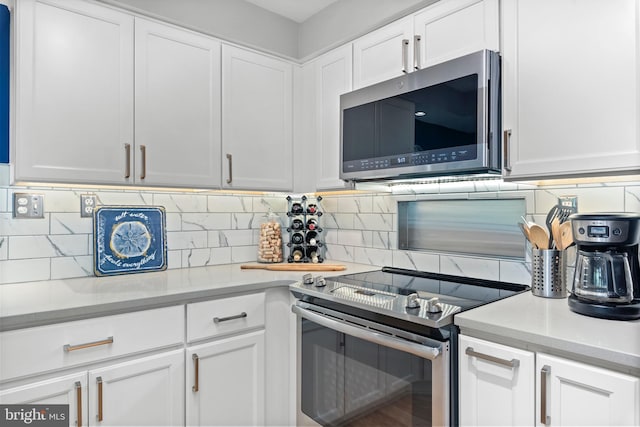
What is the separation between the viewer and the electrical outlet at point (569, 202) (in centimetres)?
161

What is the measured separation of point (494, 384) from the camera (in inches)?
47.4

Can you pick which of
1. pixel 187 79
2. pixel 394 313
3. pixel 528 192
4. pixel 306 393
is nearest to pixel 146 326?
pixel 306 393

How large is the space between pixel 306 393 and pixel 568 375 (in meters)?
1.16

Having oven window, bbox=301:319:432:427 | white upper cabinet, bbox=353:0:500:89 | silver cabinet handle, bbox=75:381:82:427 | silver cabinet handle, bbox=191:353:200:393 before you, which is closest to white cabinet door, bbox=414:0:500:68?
white upper cabinet, bbox=353:0:500:89

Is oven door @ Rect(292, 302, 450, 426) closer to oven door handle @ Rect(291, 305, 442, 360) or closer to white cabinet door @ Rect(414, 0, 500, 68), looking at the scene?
oven door handle @ Rect(291, 305, 442, 360)

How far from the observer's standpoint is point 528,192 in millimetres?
1761

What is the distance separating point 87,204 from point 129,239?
263 millimetres

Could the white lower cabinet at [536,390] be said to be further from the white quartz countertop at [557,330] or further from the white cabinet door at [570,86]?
the white cabinet door at [570,86]

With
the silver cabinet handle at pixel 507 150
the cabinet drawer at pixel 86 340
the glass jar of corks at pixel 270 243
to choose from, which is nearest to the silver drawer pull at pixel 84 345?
the cabinet drawer at pixel 86 340

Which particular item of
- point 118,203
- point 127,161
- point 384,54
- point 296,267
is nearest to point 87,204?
point 118,203

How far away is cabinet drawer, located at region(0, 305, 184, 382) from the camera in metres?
1.29

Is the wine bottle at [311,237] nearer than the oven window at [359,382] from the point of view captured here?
No

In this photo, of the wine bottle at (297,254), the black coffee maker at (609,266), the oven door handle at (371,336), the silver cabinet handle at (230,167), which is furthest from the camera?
the wine bottle at (297,254)

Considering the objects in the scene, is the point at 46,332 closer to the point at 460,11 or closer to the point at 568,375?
the point at 568,375
